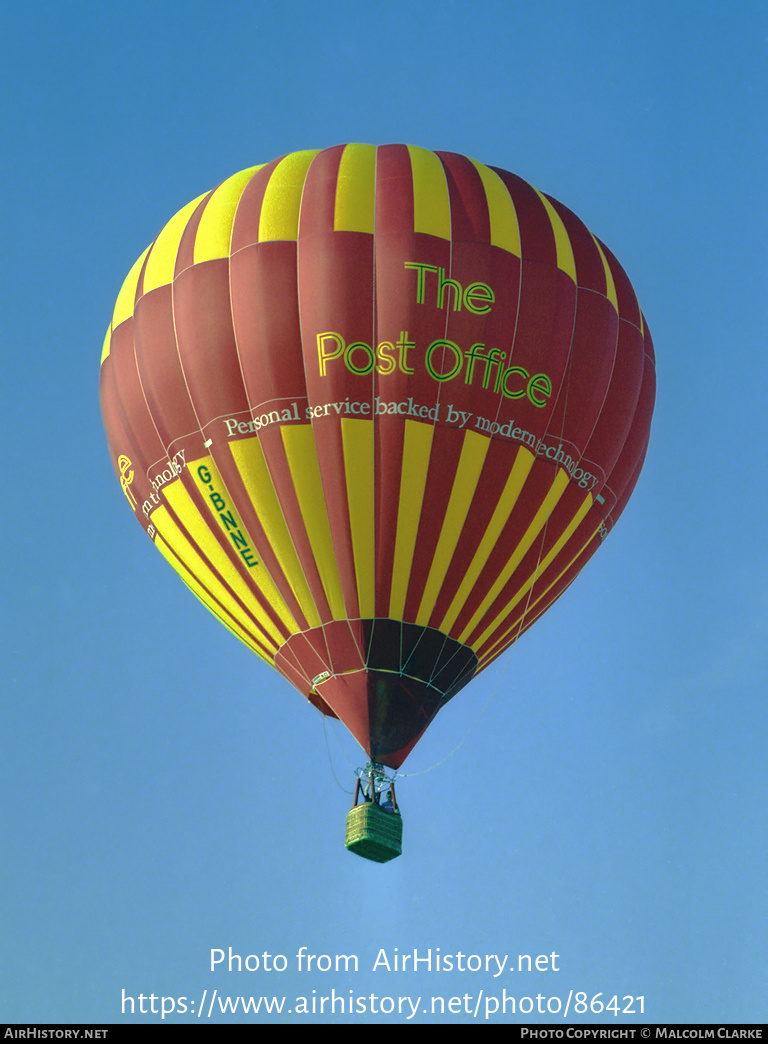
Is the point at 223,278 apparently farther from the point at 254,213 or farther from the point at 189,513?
the point at 189,513

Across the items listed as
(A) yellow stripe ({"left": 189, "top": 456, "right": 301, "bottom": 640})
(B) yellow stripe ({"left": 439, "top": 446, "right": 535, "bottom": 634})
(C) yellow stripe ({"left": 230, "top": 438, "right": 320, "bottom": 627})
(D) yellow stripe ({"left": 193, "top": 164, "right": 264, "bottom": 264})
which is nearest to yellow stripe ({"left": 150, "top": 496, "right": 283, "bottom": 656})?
(A) yellow stripe ({"left": 189, "top": 456, "right": 301, "bottom": 640})

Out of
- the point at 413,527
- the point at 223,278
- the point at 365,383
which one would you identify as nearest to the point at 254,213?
the point at 223,278

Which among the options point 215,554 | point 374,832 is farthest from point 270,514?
point 374,832

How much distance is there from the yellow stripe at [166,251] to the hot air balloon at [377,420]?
0.22 ft

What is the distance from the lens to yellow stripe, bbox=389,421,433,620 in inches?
858

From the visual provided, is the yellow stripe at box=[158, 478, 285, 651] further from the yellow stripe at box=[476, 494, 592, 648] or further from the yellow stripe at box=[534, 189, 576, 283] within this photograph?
the yellow stripe at box=[534, 189, 576, 283]

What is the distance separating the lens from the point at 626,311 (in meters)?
23.5

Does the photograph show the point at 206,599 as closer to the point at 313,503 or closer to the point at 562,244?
A: the point at 313,503

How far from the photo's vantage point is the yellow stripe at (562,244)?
22.8 m

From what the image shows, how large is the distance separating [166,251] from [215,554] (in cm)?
362

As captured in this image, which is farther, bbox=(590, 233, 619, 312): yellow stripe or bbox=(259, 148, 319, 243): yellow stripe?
bbox=(590, 233, 619, 312): yellow stripe

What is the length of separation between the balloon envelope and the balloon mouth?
0.08ft

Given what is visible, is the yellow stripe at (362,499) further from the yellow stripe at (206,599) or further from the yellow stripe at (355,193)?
the yellow stripe at (355,193)

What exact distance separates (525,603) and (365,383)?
3245 millimetres
